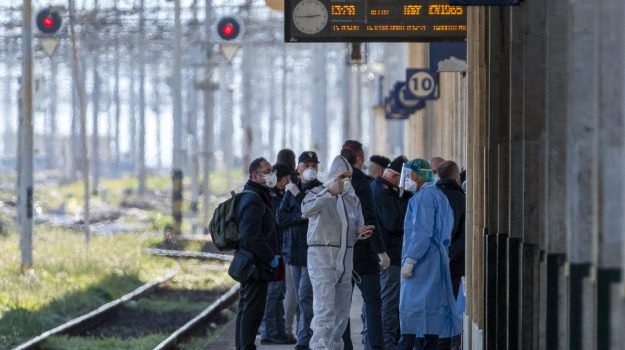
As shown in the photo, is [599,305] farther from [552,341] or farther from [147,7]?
[147,7]

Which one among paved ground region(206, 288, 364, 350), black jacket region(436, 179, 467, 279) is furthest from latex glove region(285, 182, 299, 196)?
paved ground region(206, 288, 364, 350)

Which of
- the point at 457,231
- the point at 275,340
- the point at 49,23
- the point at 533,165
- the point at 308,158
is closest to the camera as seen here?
the point at 533,165

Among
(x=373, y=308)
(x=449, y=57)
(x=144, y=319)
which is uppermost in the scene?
(x=449, y=57)

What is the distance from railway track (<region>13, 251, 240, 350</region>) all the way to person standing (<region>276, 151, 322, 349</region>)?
2026mm

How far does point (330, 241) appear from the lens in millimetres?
13938

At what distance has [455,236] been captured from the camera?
48.7ft

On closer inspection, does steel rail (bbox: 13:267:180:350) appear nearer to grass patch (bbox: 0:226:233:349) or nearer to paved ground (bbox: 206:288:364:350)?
grass patch (bbox: 0:226:233:349)

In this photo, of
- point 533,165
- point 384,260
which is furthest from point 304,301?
point 533,165

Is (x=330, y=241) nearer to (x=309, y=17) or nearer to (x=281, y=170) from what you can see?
(x=281, y=170)

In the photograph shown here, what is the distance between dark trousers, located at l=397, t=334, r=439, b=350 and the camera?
1363 cm

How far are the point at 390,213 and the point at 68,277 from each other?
11810mm

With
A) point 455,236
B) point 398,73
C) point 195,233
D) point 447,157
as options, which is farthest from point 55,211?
point 455,236

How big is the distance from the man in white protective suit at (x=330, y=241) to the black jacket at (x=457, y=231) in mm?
887

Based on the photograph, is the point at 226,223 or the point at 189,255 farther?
the point at 189,255
